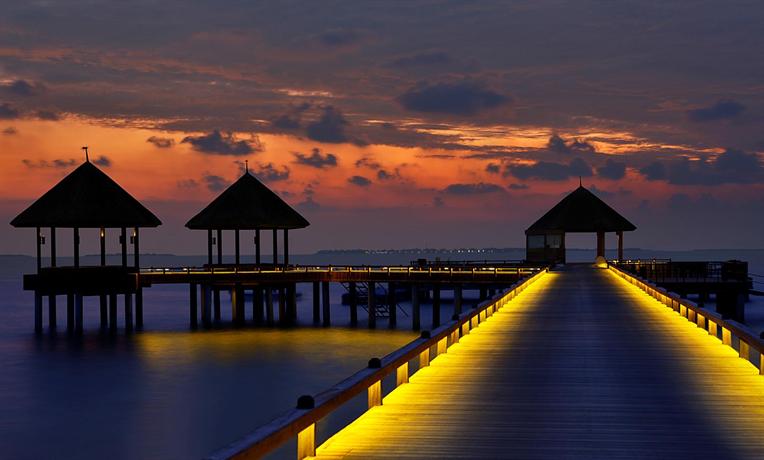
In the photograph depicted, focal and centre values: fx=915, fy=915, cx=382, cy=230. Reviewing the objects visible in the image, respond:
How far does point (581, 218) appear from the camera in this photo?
56.5m

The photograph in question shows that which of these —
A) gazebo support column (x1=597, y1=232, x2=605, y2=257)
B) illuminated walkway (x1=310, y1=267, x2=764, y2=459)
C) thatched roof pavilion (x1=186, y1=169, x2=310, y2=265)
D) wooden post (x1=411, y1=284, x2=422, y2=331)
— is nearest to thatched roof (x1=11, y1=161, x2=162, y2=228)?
thatched roof pavilion (x1=186, y1=169, x2=310, y2=265)

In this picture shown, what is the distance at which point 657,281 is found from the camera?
47000 mm

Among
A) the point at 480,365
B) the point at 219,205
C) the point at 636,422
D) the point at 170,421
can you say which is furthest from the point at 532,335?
the point at 219,205

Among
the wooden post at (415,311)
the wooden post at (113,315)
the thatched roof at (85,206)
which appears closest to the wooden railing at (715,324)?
the wooden post at (415,311)

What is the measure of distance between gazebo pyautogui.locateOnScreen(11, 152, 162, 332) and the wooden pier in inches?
1330

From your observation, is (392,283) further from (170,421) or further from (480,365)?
(480,365)

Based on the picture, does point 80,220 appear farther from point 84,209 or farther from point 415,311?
point 415,311

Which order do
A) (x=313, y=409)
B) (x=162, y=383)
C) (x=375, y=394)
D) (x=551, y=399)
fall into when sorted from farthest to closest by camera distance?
(x=162, y=383), (x=551, y=399), (x=375, y=394), (x=313, y=409)

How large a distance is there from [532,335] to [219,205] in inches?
1575

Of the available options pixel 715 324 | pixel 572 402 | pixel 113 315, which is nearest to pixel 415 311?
pixel 113 315

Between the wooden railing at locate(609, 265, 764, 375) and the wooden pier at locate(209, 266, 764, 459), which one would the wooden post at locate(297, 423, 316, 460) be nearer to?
the wooden pier at locate(209, 266, 764, 459)

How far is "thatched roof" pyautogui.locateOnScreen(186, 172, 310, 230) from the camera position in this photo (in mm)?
53781

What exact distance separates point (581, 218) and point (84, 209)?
1151 inches

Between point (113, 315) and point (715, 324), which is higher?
point (715, 324)
